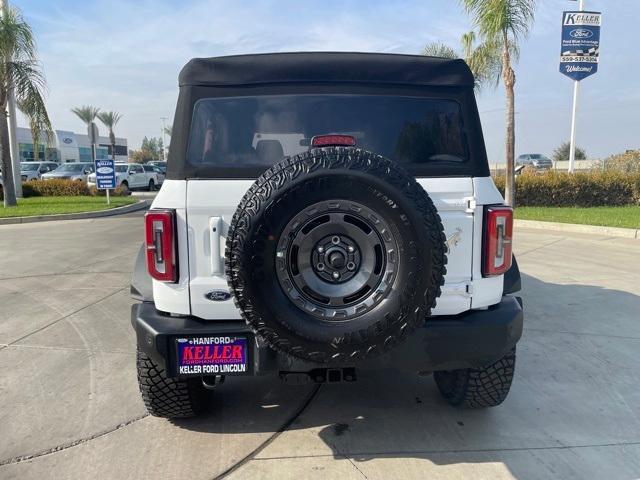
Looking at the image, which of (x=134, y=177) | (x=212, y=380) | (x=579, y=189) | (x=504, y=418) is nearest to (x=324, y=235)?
(x=212, y=380)

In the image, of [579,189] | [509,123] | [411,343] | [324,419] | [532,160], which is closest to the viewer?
[411,343]

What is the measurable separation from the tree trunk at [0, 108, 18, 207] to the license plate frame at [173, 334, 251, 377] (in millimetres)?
17122

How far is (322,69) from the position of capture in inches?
119

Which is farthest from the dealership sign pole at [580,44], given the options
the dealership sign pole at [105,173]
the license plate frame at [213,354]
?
the license plate frame at [213,354]

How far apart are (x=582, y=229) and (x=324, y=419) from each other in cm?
1061

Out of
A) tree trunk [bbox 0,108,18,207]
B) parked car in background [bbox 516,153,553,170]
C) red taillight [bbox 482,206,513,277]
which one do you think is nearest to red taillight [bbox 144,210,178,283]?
red taillight [bbox 482,206,513,277]

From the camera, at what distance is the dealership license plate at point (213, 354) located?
8.93 ft

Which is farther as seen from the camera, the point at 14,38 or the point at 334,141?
the point at 14,38

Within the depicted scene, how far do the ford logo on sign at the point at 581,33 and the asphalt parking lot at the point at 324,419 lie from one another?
1511 centimetres

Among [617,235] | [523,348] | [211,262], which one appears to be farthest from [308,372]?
[617,235]

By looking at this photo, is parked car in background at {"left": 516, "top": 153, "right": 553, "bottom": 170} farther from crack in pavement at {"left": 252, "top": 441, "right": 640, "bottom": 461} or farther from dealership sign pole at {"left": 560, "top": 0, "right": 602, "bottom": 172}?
crack in pavement at {"left": 252, "top": 441, "right": 640, "bottom": 461}

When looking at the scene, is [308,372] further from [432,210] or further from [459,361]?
[432,210]

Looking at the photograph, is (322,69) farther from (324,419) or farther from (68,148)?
(68,148)

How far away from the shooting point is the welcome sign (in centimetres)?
1733
